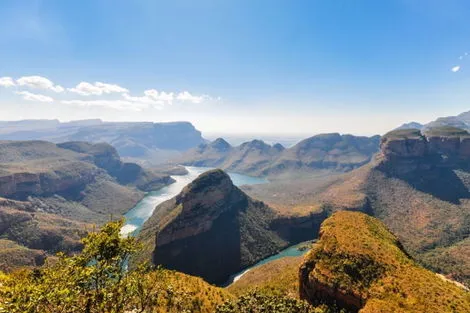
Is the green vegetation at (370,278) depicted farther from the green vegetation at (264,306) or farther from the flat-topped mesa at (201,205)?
the flat-topped mesa at (201,205)

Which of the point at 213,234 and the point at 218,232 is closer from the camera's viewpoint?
the point at 213,234

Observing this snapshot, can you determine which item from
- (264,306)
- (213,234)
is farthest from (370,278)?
(213,234)

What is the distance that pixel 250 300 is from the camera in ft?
136

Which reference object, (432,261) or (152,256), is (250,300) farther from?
(432,261)

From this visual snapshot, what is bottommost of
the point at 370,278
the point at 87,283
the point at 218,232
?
the point at 218,232

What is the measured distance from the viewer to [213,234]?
153250 millimetres

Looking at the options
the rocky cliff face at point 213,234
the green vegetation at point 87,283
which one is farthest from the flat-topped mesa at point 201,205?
the green vegetation at point 87,283

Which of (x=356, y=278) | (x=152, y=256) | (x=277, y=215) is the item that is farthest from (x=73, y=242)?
(x=356, y=278)

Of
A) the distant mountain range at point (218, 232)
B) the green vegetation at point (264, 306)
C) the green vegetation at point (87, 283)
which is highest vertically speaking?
the green vegetation at point (87, 283)

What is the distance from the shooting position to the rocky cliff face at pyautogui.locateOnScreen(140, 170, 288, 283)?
138 metres

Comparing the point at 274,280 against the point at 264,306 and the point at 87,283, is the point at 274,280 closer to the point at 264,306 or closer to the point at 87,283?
the point at 264,306

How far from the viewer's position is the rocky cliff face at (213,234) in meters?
138

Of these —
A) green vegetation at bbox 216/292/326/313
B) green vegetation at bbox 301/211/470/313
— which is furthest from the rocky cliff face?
green vegetation at bbox 216/292/326/313

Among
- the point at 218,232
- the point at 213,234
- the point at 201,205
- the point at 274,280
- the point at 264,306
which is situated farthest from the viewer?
the point at 201,205
